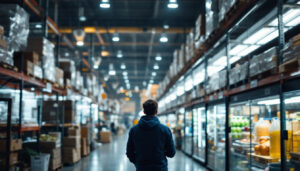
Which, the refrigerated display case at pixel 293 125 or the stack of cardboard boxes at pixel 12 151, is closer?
the refrigerated display case at pixel 293 125

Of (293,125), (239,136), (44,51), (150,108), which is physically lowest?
(239,136)

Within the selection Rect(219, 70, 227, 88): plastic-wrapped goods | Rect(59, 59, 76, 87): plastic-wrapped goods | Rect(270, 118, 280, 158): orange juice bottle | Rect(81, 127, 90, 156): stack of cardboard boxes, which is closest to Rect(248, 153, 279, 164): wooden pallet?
Rect(270, 118, 280, 158): orange juice bottle

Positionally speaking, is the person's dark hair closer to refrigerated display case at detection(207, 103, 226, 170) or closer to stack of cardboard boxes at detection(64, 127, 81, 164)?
refrigerated display case at detection(207, 103, 226, 170)

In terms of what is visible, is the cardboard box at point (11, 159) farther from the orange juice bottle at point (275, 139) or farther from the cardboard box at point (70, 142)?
the orange juice bottle at point (275, 139)

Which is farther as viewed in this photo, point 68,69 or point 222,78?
point 68,69

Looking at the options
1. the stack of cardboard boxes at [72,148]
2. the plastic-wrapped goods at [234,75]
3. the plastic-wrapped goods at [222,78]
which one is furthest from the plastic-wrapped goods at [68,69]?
the plastic-wrapped goods at [234,75]

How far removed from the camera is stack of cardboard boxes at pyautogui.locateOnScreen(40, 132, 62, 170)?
919 centimetres

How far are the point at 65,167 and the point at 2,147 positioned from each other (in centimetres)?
367

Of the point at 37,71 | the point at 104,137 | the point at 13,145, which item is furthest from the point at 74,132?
the point at 104,137

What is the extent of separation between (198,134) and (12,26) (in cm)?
811

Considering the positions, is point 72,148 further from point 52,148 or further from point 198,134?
point 198,134

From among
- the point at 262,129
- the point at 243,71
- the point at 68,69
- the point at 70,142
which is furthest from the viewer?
the point at 68,69

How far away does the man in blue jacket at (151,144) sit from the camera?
3.28 m

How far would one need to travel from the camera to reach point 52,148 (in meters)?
9.48
